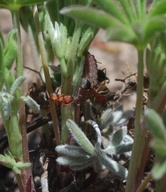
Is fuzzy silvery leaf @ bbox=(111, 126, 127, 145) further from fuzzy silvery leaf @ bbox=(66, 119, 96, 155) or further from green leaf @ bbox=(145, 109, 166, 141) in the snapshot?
green leaf @ bbox=(145, 109, 166, 141)

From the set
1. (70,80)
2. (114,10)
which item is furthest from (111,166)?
(114,10)

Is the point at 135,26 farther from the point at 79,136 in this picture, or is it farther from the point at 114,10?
the point at 79,136

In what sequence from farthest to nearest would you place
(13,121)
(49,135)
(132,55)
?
(132,55)
(49,135)
(13,121)

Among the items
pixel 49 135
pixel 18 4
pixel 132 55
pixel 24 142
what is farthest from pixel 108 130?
pixel 132 55

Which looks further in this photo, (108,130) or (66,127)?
(108,130)

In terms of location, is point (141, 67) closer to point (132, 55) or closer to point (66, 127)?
point (66, 127)

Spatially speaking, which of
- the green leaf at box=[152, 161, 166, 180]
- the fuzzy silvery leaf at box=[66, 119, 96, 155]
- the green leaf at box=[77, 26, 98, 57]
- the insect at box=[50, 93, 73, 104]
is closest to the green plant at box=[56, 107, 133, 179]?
the fuzzy silvery leaf at box=[66, 119, 96, 155]
